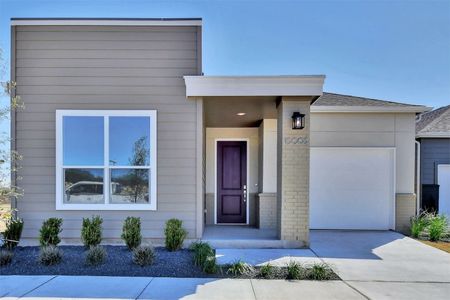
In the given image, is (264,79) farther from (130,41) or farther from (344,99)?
(344,99)

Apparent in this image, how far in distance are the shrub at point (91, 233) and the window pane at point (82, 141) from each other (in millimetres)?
1124

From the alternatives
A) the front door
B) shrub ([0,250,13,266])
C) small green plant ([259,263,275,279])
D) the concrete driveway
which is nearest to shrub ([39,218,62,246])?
shrub ([0,250,13,266])

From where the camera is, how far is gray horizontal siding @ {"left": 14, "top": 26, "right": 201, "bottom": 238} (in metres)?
5.48

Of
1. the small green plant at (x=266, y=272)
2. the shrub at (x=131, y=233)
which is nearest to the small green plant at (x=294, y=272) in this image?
the small green plant at (x=266, y=272)

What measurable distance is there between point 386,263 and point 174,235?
146 inches

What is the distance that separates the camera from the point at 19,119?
18.0 ft

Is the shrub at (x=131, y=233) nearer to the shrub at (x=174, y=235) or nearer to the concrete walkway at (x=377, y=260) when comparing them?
the shrub at (x=174, y=235)

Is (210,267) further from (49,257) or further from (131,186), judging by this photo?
(49,257)

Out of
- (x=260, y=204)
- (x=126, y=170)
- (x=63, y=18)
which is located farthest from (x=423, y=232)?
(x=63, y=18)

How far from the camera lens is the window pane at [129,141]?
548 centimetres

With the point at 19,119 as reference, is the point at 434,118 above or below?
above

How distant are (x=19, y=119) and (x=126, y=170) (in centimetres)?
233

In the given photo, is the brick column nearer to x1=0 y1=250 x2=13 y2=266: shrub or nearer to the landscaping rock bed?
the landscaping rock bed

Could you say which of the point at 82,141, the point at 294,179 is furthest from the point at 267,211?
the point at 82,141
